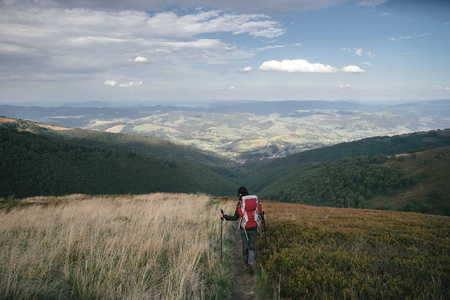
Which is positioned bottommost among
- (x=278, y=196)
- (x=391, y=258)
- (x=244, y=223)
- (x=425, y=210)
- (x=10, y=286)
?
(x=278, y=196)

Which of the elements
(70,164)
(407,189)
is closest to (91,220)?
(407,189)

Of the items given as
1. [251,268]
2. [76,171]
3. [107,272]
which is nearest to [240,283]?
[251,268]

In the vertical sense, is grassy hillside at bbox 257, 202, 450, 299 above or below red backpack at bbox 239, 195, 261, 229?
below

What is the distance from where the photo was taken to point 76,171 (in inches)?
3388

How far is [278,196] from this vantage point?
85.3 metres

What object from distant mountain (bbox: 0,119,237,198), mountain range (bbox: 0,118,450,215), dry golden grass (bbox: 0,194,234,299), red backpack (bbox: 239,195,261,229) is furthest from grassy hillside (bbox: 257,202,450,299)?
distant mountain (bbox: 0,119,237,198)

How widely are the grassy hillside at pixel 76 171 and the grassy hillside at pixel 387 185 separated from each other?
61.5 m

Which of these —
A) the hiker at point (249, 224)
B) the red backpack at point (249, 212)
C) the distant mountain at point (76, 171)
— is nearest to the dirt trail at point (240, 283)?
the hiker at point (249, 224)

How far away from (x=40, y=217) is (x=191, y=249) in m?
10.1

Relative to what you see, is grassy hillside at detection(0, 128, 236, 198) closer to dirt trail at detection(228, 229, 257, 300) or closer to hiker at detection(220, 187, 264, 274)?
dirt trail at detection(228, 229, 257, 300)

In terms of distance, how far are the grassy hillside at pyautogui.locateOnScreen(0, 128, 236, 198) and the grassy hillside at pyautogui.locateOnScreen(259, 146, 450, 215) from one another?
2423 inches

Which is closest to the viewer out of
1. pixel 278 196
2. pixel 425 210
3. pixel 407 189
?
pixel 425 210

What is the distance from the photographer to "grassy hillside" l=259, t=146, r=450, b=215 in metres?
42.8

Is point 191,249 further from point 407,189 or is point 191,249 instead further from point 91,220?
point 407,189
